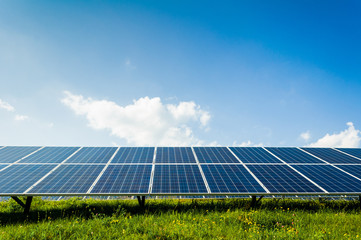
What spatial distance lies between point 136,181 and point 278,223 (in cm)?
617

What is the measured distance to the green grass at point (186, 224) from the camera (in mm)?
5863

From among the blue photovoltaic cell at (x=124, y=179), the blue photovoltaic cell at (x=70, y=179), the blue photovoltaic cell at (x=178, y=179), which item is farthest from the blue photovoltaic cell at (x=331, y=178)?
the blue photovoltaic cell at (x=70, y=179)

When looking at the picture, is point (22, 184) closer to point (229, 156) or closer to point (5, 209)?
point (5, 209)

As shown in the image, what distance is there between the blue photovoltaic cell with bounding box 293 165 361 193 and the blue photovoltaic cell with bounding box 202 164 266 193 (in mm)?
3335

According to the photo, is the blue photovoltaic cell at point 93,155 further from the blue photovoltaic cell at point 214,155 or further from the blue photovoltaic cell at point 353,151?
the blue photovoltaic cell at point 353,151

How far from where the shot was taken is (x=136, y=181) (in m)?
8.68

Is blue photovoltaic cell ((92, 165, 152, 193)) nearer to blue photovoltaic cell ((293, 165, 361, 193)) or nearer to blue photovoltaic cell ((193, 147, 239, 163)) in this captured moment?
blue photovoltaic cell ((193, 147, 239, 163))

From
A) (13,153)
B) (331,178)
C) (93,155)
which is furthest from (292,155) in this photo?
(13,153)

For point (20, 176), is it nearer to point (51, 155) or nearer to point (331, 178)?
point (51, 155)

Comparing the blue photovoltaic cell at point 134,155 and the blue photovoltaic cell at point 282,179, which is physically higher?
the blue photovoltaic cell at point 134,155

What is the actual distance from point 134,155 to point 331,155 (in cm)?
1451

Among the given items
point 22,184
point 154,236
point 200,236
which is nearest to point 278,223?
Result: point 200,236

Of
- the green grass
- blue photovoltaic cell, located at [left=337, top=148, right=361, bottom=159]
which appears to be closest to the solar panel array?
blue photovoltaic cell, located at [left=337, top=148, right=361, bottom=159]

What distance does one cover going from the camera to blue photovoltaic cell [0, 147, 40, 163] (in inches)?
455
